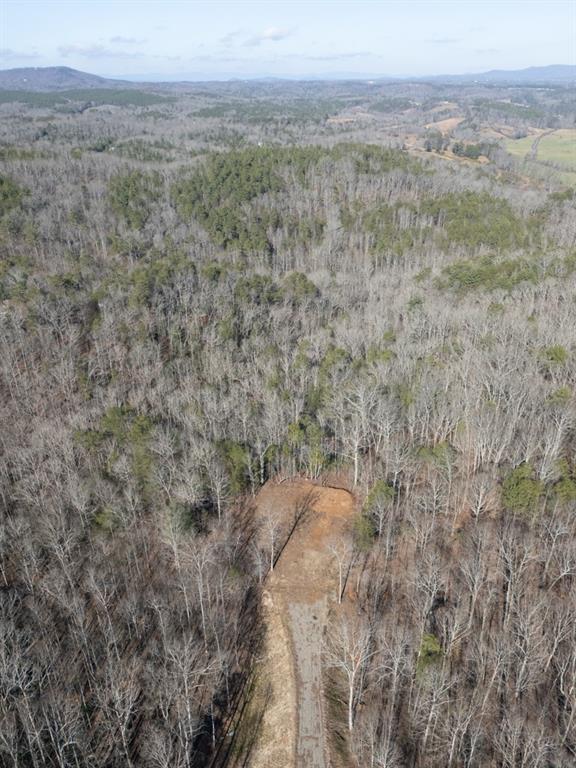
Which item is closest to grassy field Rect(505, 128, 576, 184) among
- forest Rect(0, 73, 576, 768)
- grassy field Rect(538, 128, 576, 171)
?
grassy field Rect(538, 128, 576, 171)

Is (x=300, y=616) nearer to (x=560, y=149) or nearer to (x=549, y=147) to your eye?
(x=560, y=149)

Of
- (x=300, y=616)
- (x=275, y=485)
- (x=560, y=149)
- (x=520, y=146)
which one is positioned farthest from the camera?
(x=520, y=146)

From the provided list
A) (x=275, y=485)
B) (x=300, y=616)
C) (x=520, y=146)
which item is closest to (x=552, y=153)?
(x=520, y=146)

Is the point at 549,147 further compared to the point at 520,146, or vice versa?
the point at 520,146

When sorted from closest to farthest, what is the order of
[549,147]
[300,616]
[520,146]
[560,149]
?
[300,616] → [560,149] → [549,147] → [520,146]

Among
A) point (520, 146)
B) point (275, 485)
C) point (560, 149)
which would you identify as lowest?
point (275, 485)

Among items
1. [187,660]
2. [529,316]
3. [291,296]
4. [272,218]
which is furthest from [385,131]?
[187,660]
